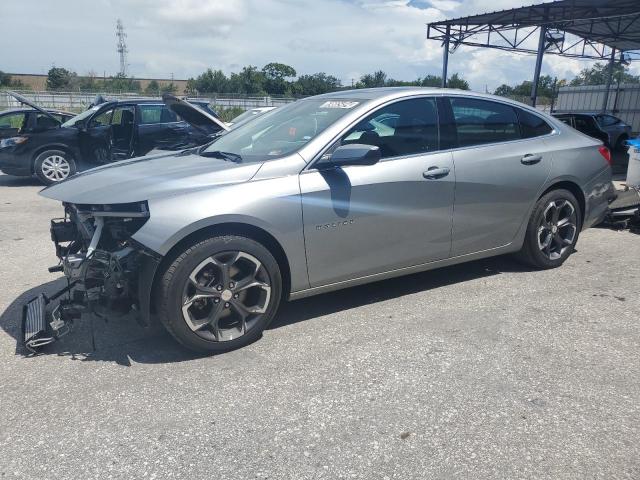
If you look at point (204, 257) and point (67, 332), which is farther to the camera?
point (67, 332)

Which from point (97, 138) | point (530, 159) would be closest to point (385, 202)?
point (530, 159)

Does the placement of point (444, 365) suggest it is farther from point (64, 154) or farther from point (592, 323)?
point (64, 154)

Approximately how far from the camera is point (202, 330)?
3285 millimetres

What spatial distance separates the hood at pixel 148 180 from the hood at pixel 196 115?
1.07 m

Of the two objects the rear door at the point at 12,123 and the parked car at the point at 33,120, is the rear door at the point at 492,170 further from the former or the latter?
the rear door at the point at 12,123

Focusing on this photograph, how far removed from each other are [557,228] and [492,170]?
3.58ft

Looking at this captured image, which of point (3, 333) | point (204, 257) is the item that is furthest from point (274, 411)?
point (3, 333)

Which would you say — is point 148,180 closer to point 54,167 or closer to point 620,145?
point 54,167

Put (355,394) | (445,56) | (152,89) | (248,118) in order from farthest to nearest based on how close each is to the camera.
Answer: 1. (152,89)
2. (445,56)
3. (248,118)
4. (355,394)

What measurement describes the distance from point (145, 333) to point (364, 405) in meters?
1.74

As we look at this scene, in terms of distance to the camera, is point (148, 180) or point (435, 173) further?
point (435, 173)

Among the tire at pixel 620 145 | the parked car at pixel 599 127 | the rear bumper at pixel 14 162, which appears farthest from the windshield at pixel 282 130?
the tire at pixel 620 145

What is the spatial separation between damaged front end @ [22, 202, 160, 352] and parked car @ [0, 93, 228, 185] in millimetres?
7055

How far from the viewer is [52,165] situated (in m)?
10.3
